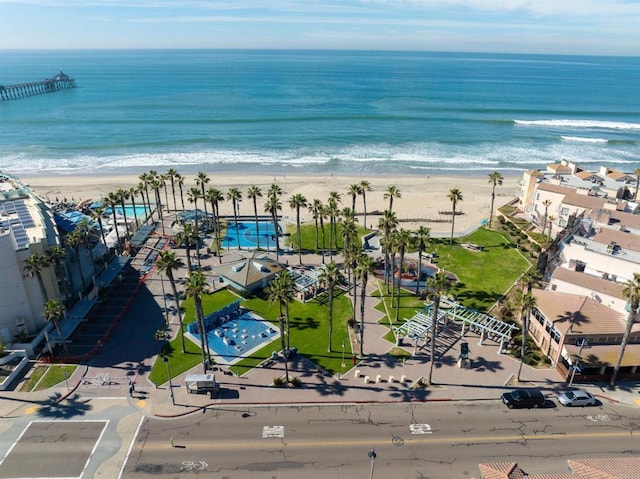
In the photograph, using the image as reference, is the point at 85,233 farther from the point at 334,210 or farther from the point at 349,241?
the point at 349,241

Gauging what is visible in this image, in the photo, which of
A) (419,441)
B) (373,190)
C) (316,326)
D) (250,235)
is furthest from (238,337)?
(373,190)

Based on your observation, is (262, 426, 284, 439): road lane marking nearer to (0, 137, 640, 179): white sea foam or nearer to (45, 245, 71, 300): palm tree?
(45, 245, 71, 300): palm tree

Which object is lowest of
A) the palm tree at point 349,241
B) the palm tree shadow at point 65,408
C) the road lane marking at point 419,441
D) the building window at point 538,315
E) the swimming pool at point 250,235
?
the road lane marking at point 419,441

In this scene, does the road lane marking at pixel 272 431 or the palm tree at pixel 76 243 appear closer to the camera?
the road lane marking at pixel 272 431

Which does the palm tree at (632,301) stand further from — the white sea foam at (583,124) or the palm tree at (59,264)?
the white sea foam at (583,124)

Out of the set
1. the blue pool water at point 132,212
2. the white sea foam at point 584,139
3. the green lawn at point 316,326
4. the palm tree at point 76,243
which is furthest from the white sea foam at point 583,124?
the palm tree at point 76,243
